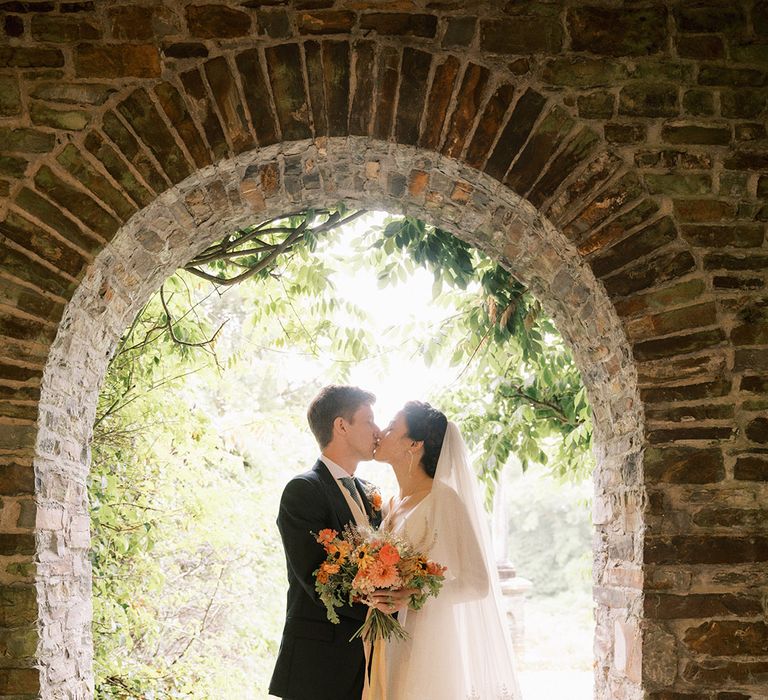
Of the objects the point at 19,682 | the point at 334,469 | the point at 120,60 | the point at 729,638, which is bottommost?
the point at 19,682

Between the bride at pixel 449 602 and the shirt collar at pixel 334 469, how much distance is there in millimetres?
274

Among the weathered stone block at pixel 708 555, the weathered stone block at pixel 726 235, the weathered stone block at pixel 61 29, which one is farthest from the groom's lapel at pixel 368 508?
the weathered stone block at pixel 61 29

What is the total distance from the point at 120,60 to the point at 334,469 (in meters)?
1.88

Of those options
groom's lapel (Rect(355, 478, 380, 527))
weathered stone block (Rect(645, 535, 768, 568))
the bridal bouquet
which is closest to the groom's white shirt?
groom's lapel (Rect(355, 478, 380, 527))

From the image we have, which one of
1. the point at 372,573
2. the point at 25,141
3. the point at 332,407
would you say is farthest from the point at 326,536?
the point at 25,141

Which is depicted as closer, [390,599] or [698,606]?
[698,606]

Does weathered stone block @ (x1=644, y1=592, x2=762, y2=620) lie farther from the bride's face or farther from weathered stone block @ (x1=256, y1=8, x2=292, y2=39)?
weathered stone block @ (x1=256, y1=8, x2=292, y2=39)

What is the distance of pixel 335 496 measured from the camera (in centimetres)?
373

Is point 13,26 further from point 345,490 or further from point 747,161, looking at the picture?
point 747,161

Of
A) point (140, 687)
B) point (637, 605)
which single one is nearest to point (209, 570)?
point (140, 687)

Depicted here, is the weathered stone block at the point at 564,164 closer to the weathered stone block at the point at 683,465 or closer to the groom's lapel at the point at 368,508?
the weathered stone block at the point at 683,465

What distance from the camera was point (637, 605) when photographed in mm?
2936

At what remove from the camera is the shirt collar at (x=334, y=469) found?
382 cm

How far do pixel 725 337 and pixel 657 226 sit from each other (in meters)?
0.45
